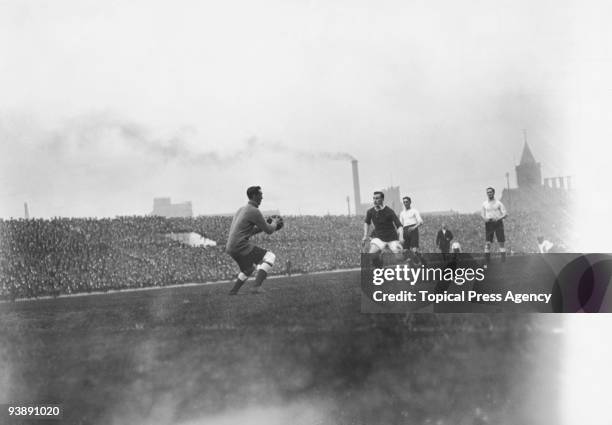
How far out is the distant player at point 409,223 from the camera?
20.7 feet

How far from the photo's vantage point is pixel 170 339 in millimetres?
4953

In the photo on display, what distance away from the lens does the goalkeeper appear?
222 inches

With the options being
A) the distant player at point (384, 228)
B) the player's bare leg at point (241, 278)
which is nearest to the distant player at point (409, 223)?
the distant player at point (384, 228)

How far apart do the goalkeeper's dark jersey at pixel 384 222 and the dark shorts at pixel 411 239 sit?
14 cm

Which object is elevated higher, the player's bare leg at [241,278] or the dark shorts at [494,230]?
the dark shorts at [494,230]

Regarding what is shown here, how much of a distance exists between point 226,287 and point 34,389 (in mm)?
2556

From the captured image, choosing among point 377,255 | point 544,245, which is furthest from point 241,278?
point 544,245

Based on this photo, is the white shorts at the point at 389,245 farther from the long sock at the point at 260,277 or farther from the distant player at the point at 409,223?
the long sock at the point at 260,277

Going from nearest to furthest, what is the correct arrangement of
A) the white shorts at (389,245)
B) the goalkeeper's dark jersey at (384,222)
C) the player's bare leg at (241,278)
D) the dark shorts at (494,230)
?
the player's bare leg at (241,278), the dark shorts at (494,230), the white shorts at (389,245), the goalkeeper's dark jersey at (384,222)

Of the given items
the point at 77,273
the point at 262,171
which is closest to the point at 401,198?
the point at 262,171

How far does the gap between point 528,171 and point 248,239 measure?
331cm

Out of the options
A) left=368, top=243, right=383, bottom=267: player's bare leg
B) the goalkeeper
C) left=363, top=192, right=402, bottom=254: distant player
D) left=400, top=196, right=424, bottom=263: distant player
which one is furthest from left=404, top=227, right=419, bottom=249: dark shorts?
the goalkeeper

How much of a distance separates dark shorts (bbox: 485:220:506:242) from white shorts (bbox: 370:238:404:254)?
1062 mm

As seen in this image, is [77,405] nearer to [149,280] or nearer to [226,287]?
[226,287]
